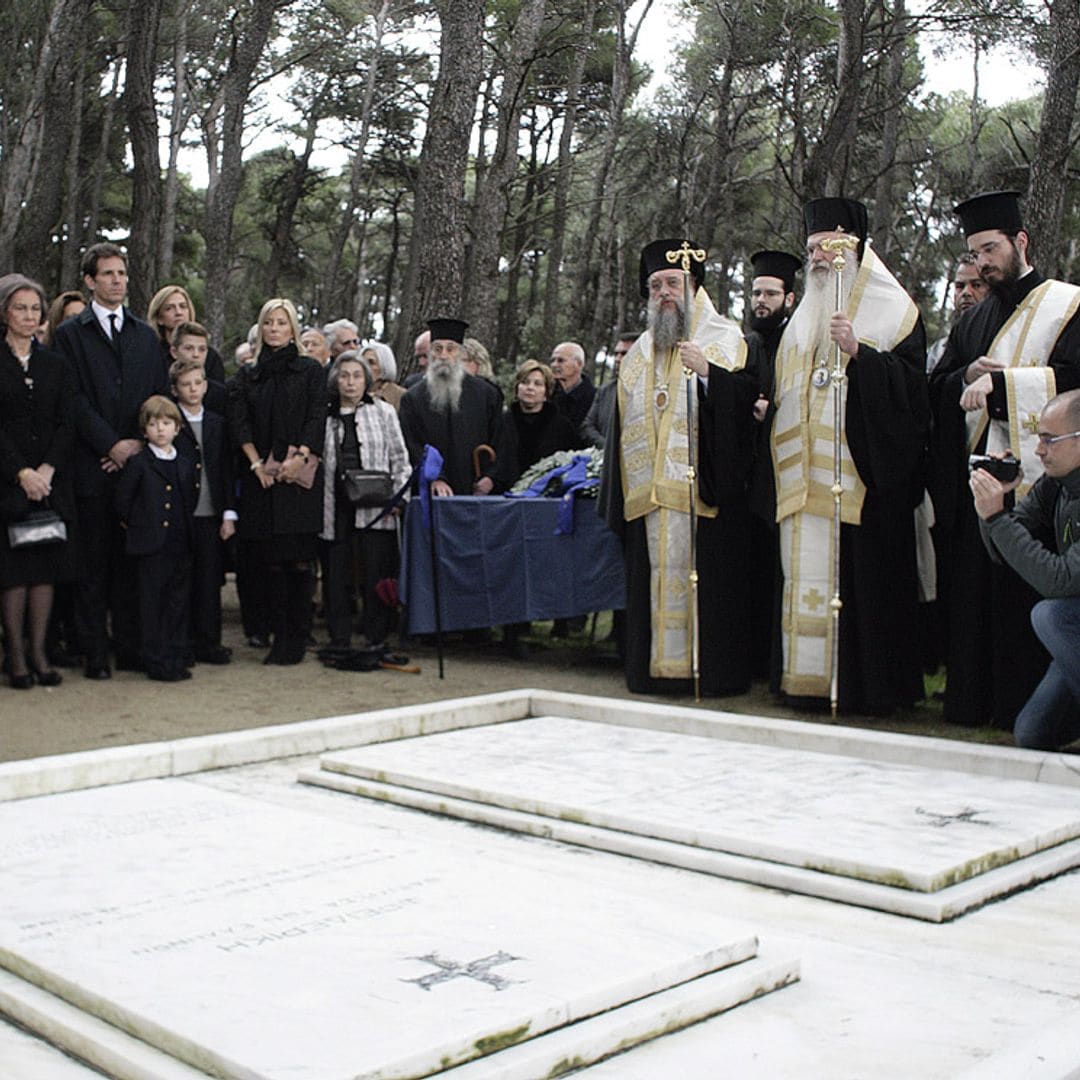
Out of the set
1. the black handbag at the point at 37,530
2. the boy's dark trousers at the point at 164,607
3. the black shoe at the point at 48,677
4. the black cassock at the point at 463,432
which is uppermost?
the black cassock at the point at 463,432

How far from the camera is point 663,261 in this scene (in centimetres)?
804

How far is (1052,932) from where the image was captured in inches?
141

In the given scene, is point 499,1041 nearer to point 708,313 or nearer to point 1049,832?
point 1049,832

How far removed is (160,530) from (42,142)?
13759 mm

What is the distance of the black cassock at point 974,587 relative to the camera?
6.88 metres

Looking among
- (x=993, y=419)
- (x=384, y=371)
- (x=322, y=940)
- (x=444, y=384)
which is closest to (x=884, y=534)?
(x=993, y=419)

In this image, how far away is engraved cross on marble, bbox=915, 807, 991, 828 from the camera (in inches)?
170

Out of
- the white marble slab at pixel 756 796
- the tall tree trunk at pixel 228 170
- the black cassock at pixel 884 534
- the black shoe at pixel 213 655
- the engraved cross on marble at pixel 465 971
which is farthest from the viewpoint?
the tall tree trunk at pixel 228 170

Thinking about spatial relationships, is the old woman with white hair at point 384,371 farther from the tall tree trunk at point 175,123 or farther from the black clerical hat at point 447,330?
the tall tree trunk at point 175,123

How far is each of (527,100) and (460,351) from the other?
22079 mm

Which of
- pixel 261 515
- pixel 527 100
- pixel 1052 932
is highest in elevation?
pixel 527 100

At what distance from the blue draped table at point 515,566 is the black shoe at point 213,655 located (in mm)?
1084

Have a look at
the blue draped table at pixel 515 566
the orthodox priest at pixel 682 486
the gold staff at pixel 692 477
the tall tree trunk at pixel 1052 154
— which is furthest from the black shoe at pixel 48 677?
the tall tree trunk at pixel 1052 154

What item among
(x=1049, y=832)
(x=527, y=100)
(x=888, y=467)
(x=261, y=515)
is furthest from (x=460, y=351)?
(x=527, y=100)
